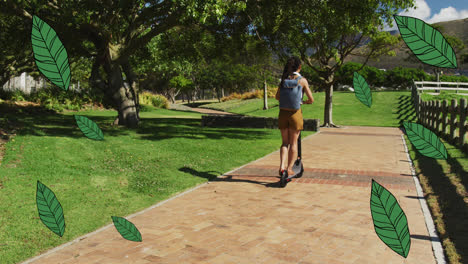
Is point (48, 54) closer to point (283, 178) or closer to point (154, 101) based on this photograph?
point (283, 178)

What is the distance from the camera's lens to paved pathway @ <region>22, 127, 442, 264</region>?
14.6ft

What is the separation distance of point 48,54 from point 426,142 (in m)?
0.85

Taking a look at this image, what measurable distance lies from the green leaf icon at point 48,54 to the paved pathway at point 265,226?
370cm

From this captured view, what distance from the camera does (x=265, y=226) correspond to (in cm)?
552

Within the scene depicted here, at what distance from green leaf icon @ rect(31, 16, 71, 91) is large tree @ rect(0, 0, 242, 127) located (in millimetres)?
9765

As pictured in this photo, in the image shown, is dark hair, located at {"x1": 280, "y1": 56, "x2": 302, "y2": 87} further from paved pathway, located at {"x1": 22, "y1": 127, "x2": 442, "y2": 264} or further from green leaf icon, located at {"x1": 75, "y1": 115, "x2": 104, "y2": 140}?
green leaf icon, located at {"x1": 75, "y1": 115, "x2": 104, "y2": 140}

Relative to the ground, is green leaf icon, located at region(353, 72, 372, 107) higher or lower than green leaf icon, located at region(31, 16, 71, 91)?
lower

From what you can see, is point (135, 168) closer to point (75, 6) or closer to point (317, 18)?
point (75, 6)

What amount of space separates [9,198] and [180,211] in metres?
2.78

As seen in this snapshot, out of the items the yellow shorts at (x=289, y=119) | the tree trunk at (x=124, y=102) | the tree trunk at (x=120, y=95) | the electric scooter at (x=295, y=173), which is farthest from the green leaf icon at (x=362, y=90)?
the tree trunk at (x=124, y=102)

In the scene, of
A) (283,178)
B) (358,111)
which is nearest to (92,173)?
(283,178)

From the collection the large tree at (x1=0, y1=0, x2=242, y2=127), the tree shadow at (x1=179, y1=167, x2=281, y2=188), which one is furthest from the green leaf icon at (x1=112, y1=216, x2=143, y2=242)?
the large tree at (x1=0, y1=0, x2=242, y2=127)

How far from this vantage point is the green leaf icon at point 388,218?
0.88 metres

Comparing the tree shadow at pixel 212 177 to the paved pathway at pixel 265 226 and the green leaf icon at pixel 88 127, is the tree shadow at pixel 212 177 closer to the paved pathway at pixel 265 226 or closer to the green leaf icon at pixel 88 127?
the paved pathway at pixel 265 226
